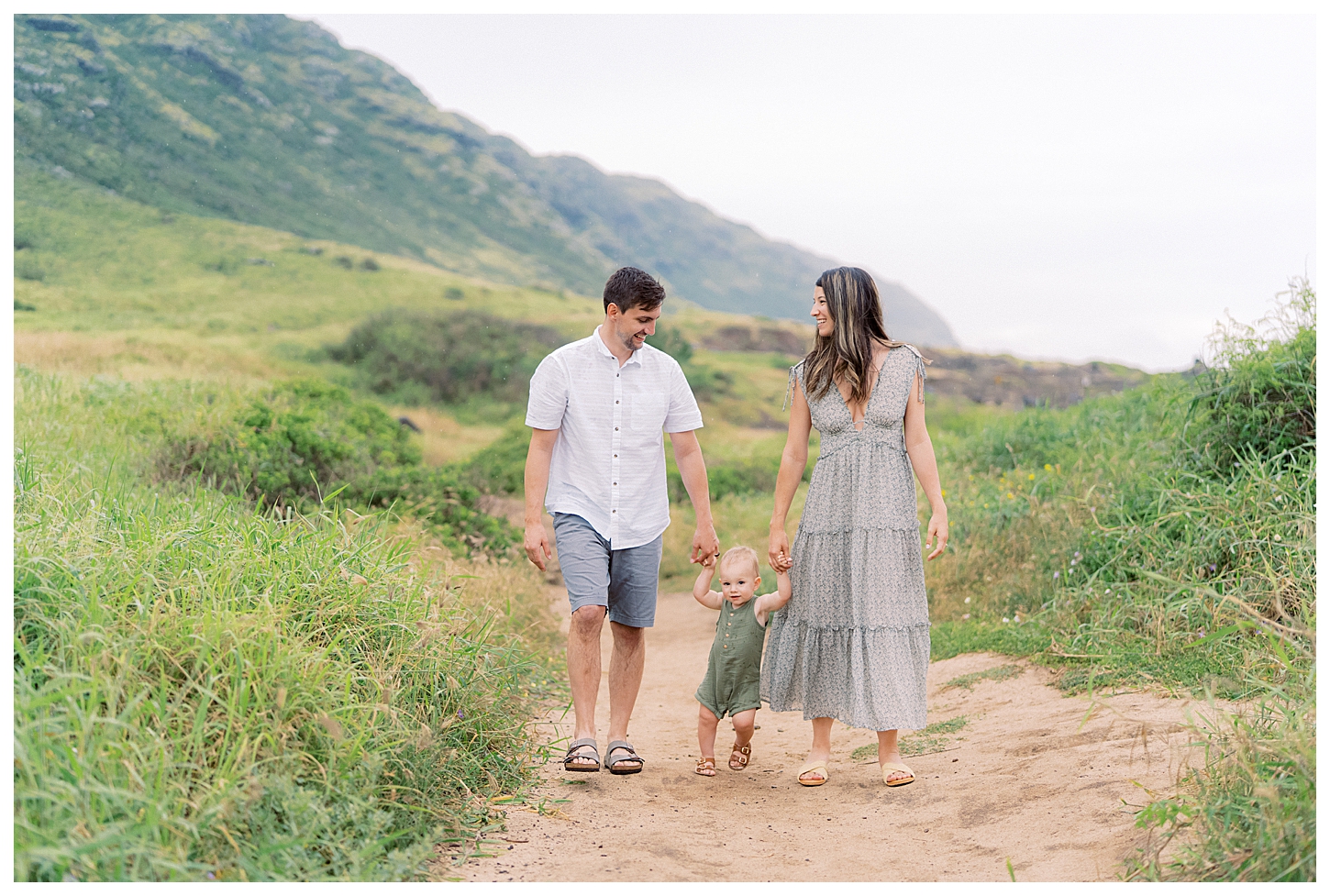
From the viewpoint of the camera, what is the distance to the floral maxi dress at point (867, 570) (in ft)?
12.8

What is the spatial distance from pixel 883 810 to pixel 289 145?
76.1m

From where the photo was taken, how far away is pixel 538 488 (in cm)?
393

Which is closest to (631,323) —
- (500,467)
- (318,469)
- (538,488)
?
(538,488)

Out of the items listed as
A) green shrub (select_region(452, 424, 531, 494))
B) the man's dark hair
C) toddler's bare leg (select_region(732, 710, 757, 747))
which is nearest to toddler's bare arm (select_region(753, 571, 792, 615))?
toddler's bare leg (select_region(732, 710, 757, 747))

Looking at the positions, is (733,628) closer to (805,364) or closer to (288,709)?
(805,364)

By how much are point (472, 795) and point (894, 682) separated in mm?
1717

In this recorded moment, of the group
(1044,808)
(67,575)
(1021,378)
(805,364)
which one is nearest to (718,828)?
(1044,808)

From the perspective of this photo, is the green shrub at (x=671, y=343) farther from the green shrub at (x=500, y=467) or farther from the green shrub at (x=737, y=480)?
the green shrub at (x=737, y=480)

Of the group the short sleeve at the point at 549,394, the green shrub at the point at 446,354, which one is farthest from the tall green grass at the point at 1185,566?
the green shrub at the point at 446,354

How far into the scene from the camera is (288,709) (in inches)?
114

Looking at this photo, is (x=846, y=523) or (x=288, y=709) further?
(x=846, y=523)

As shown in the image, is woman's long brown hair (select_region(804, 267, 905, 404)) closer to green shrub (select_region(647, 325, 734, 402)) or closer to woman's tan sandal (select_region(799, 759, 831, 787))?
woman's tan sandal (select_region(799, 759, 831, 787))

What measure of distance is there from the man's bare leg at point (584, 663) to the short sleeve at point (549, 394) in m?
0.79
